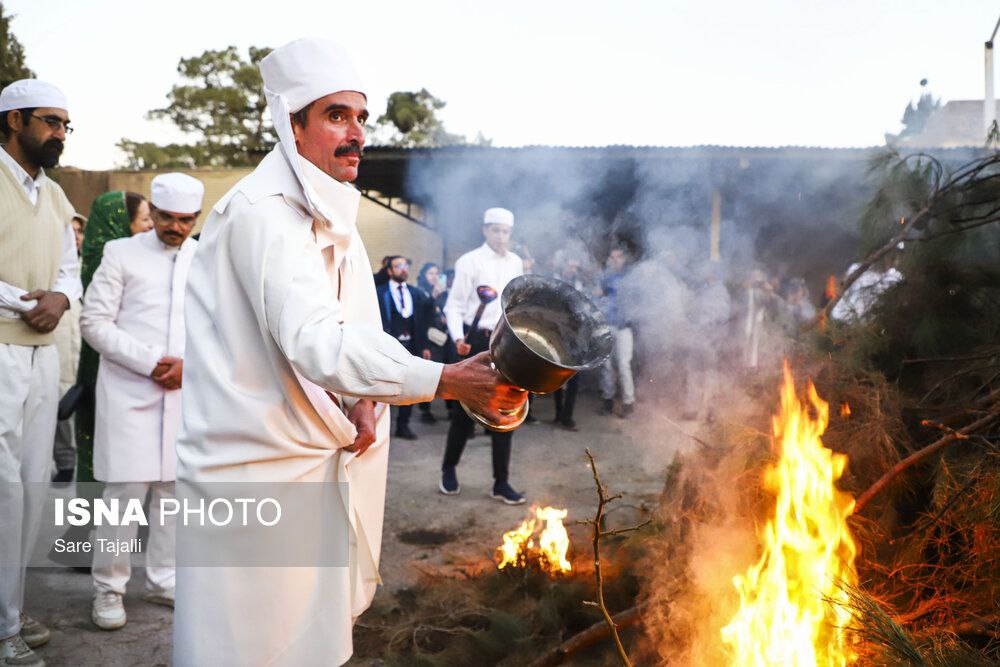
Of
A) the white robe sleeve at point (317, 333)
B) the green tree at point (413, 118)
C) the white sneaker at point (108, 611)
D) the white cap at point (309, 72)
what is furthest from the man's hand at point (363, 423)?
the green tree at point (413, 118)

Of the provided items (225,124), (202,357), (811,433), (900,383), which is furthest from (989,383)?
(225,124)

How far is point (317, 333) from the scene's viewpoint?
1.78 m

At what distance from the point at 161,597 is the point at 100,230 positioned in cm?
210

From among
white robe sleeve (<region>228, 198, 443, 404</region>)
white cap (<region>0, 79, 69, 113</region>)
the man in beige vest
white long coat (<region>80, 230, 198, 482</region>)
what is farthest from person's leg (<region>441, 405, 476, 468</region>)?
white robe sleeve (<region>228, 198, 443, 404</region>)

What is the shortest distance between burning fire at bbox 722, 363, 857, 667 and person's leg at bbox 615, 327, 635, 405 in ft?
20.5

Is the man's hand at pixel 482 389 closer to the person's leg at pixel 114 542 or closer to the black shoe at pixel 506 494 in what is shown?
the person's leg at pixel 114 542

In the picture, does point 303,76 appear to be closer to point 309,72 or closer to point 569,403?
point 309,72

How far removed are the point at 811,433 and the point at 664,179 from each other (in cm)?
1026

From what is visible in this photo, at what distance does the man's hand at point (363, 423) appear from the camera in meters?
2.17

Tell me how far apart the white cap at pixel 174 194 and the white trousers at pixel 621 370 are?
624 centimetres

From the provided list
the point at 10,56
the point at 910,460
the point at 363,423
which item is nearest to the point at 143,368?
the point at 363,423

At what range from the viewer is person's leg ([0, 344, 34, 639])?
3148 mm

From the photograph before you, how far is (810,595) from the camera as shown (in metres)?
2.50

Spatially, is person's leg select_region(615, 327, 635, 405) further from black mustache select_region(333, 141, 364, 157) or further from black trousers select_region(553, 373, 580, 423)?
black mustache select_region(333, 141, 364, 157)
